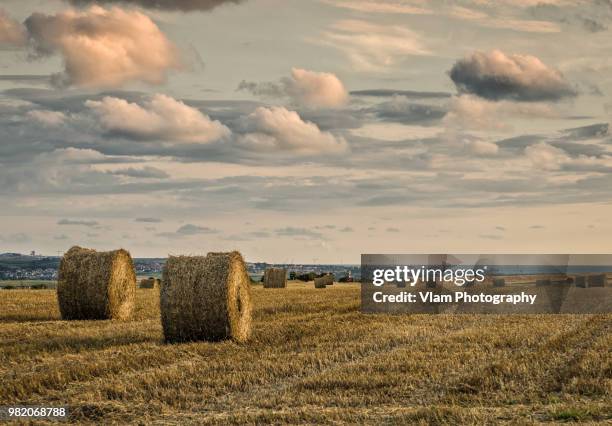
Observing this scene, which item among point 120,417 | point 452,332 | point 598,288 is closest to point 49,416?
point 120,417

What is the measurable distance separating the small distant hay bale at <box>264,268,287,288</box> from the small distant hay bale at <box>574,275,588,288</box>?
17.5 meters

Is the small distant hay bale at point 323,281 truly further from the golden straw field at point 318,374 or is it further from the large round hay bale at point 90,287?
the golden straw field at point 318,374

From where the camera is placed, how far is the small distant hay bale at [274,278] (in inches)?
1843

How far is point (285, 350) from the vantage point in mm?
16781

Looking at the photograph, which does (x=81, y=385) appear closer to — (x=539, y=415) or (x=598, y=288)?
(x=539, y=415)

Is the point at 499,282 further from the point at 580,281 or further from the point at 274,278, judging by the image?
the point at 274,278

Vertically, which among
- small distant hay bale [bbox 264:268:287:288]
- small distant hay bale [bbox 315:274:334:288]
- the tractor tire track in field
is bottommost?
small distant hay bale [bbox 315:274:334:288]

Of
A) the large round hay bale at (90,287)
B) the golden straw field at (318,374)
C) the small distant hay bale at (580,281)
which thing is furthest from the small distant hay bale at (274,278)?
the golden straw field at (318,374)

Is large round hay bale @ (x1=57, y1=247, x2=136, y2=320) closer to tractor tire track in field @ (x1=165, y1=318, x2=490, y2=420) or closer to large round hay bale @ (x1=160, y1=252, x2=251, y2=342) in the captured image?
large round hay bale @ (x1=160, y1=252, x2=251, y2=342)

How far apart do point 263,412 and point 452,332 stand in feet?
35.8

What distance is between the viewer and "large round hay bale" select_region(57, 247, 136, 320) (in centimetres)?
2377

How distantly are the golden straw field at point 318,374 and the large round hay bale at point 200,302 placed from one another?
70 centimetres

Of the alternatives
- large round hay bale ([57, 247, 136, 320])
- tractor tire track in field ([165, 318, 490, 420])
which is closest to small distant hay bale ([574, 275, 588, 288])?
tractor tire track in field ([165, 318, 490, 420])

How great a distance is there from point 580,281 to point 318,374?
38802 mm
